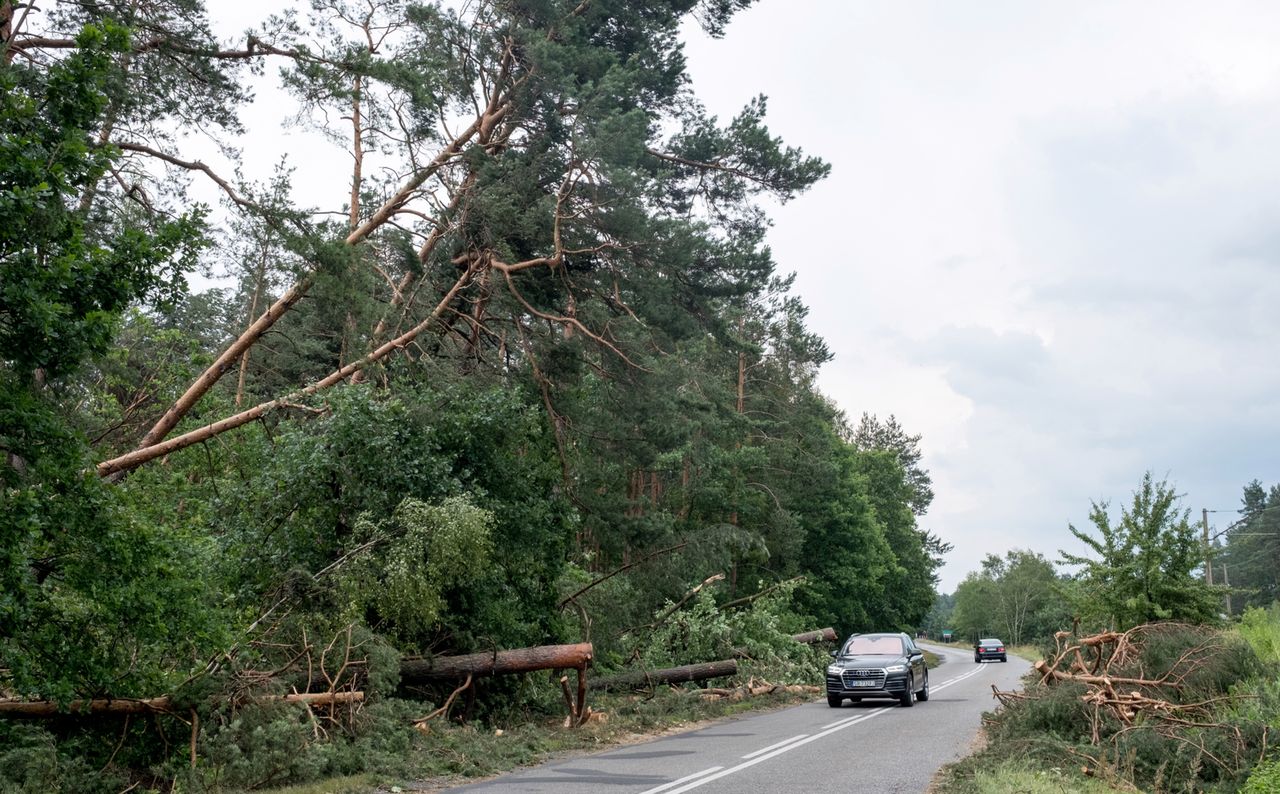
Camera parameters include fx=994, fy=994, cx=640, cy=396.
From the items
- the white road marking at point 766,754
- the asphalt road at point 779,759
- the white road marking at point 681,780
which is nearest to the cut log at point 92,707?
the asphalt road at point 779,759

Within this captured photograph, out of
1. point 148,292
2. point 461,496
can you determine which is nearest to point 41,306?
point 148,292

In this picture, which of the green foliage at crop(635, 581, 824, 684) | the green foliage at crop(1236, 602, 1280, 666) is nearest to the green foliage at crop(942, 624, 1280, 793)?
the green foliage at crop(1236, 602, 1280, 666)

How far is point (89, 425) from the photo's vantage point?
16.7 meters

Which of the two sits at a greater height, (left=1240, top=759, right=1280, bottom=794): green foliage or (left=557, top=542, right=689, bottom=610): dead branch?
(left=557, top=542, right=689, bottom=610): dead branch

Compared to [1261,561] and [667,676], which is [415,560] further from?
[1261,561]

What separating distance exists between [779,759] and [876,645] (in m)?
11.2

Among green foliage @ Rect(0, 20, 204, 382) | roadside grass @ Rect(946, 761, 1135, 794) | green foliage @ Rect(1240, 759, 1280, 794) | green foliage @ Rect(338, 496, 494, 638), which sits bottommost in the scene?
roadside grass @ Rect(946, 761, 1135, 794)

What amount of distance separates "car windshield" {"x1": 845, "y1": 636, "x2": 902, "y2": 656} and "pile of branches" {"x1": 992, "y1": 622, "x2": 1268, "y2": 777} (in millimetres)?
6939

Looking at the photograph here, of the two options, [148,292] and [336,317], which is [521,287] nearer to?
[336,317]

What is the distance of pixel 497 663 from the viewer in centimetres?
1625

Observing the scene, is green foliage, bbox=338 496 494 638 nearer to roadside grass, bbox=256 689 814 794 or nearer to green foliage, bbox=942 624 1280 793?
roadside grass, bbox=256 689 814 794

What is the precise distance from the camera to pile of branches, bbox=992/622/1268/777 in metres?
9.76

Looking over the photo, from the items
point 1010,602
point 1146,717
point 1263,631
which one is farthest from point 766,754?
point 1010,602

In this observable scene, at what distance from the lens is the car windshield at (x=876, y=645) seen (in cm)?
2241
